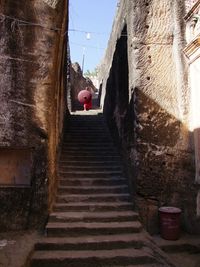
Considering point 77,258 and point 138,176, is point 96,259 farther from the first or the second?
point 138,176

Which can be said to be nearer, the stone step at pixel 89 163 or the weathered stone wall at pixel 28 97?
the weathered stone wall at pixel 28 97

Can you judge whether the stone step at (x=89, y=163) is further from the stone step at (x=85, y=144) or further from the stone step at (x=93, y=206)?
the stone step at (x=93, y=206)

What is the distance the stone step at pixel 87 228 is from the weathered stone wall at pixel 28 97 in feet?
1.20

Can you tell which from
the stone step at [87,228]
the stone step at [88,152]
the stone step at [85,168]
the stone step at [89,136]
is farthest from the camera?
the stone step at [89,136]

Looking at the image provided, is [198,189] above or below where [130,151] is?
below

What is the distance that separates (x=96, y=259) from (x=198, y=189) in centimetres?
258

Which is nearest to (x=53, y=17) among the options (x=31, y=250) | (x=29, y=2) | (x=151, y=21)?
(x=29, y=2)

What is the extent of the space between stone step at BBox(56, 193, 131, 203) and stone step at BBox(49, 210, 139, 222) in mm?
444

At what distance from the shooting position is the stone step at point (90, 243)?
17.6 feet

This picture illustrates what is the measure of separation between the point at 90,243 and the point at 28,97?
2.90 m

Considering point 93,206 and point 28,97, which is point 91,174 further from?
point 28,97

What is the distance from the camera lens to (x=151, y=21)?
699 centimetres

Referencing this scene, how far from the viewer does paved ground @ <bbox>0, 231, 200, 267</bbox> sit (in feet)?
15.3

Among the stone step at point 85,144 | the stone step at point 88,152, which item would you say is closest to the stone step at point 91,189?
the stone step at point 88,152
